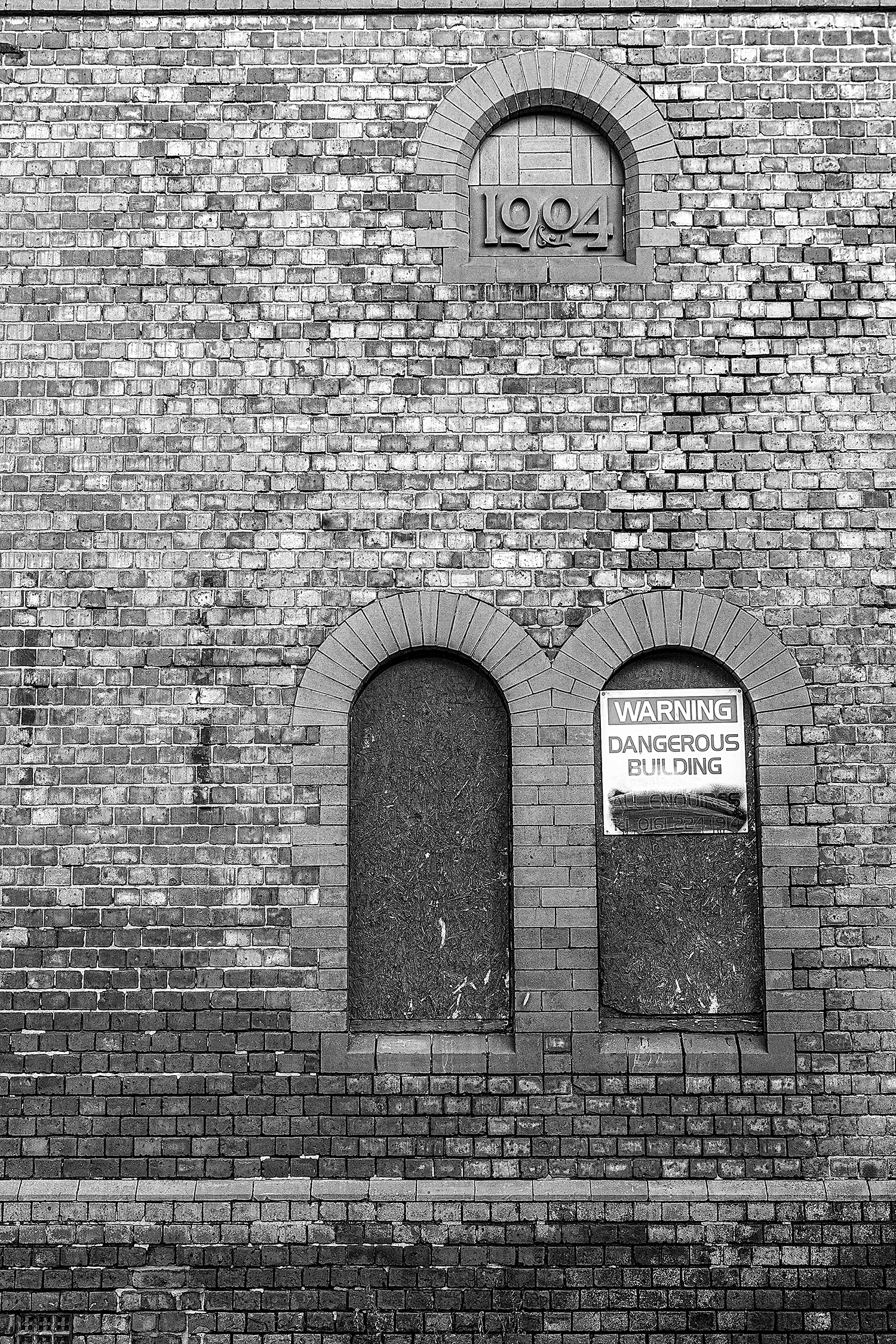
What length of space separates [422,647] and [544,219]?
2218 millimetres

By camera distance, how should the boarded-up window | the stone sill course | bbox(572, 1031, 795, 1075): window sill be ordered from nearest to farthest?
the stone sill course → bbox(572, 1031, 795, 1075): window sill → the boarded-up window

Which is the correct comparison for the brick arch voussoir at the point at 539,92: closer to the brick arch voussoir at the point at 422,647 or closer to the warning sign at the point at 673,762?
the brick arch voussoir at the point at 422,647

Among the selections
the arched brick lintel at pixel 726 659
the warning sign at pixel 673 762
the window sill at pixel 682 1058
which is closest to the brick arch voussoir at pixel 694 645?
the arched brick lintel at pixel 726 659

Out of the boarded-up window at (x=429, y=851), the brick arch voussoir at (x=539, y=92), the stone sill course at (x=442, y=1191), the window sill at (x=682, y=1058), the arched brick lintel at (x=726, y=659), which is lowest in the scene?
the stone sill course at (x=442, y=1191)

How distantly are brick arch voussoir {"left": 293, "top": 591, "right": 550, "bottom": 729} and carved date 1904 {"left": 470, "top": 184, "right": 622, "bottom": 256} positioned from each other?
1.85 m

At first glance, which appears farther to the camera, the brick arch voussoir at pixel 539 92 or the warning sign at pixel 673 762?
the brick arch voussoir at pixel 539 92

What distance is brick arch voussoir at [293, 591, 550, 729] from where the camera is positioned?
501cm

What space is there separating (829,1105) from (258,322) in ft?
14.9

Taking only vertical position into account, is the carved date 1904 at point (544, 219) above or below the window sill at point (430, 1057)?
above

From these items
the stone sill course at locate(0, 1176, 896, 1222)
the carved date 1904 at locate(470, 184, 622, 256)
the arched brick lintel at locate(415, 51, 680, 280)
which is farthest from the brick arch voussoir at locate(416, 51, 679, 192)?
the stone sill course at locate(0, 1176, 896, 1222)

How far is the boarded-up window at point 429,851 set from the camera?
497 centimetres

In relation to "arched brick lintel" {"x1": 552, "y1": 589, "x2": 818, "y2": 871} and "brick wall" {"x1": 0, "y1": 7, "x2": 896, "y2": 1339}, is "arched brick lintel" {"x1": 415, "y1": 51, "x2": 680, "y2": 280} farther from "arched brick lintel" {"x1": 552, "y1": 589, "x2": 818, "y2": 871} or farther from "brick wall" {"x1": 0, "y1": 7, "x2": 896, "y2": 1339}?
"arched brick lintel" {"x1": 552, "y1": 589, "x2": 818, "y2": 871}

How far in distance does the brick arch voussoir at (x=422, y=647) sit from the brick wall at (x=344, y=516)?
75 mm

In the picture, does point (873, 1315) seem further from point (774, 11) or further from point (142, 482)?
point (774, 11)
